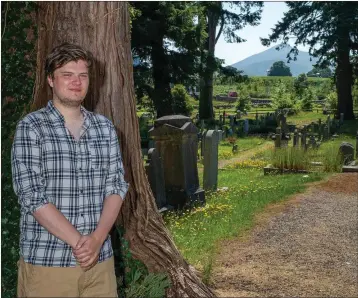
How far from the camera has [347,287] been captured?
19.9 ft

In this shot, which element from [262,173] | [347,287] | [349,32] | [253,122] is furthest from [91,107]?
[349,32]

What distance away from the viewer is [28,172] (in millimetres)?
2572

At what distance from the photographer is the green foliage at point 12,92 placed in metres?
3.90

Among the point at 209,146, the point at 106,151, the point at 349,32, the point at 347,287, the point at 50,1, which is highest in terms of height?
the point at 349,32

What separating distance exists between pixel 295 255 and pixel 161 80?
58.1 feet

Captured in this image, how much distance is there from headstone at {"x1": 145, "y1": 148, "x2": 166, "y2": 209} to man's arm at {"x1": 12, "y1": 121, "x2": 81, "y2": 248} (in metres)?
6.51

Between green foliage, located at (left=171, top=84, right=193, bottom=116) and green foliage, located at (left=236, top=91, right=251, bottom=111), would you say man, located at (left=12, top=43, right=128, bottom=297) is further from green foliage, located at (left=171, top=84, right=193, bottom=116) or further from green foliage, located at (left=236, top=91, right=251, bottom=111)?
green foliage, located at (left=236, top=91, right=251, bottom=111)

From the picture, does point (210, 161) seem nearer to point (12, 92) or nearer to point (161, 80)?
point (12, 92)

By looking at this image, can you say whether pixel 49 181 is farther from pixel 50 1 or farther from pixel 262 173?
pixel 262 173

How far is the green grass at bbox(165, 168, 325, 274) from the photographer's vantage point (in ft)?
23.4

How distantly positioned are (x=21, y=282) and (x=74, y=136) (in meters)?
0.78

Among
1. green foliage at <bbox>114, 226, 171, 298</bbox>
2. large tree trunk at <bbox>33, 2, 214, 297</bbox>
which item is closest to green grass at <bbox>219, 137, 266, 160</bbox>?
large tree trunk at <bbox>33, 2, 214, 297</bbox>

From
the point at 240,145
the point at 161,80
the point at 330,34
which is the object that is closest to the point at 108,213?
the point at 240,145

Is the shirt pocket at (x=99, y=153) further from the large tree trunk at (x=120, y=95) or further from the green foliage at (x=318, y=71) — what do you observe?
the green foliage at (x=318, y=71)
